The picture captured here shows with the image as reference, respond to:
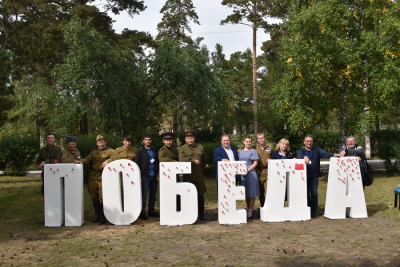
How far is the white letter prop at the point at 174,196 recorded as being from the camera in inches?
343

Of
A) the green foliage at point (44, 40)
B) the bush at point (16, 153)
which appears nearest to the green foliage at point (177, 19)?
the green foliage at point (44, 40)

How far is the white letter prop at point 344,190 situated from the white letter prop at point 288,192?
541 mm

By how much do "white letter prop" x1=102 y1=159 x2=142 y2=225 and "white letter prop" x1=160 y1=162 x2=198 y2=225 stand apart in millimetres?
477

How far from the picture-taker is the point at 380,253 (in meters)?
6.35

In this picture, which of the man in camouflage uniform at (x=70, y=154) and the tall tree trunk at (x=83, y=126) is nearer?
the man in camouflage uniform at (x=70, y=154)

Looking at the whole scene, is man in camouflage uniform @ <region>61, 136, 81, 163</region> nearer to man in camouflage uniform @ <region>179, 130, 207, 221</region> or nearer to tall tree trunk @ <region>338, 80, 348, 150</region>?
man in camouflage uniform @ <region>179, 130, 207, 221</region>

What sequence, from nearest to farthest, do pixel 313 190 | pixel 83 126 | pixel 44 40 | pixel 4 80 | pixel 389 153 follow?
pixel 313 190
pixel 4 80
pixel 389 153
pixel 83 126
pixel 44 40

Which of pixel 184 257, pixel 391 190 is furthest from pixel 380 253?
pixel 391 190

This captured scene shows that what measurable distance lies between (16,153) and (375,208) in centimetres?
1554

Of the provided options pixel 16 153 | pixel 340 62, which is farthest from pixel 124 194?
pixel 16 153

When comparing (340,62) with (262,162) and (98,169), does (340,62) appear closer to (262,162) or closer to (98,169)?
(262,162)

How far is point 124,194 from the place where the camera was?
345 inches

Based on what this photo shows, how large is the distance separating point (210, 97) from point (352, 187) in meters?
12.5

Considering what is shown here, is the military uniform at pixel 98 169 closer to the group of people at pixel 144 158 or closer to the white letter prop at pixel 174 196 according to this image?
the group of people at pixel 144 158
